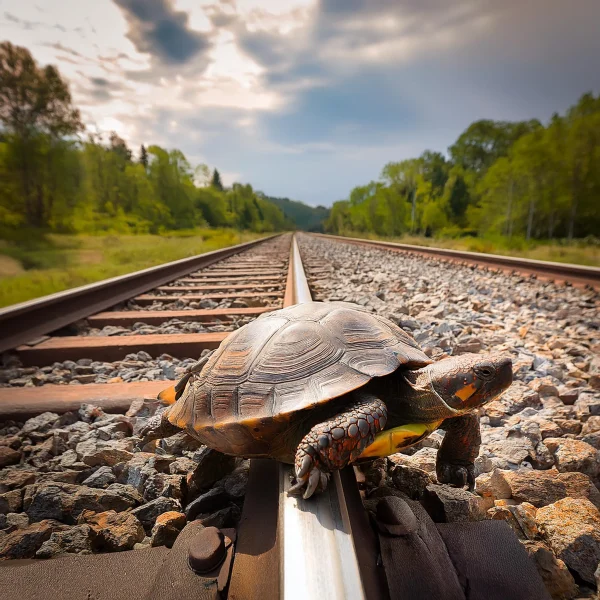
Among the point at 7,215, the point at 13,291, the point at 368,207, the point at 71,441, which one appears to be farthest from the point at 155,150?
the point at 71,441

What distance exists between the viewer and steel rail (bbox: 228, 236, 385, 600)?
0.90 m

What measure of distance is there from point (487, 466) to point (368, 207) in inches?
2430

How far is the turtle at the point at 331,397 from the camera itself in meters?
1.33

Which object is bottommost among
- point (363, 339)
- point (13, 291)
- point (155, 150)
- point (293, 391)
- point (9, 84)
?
point (13, 291)

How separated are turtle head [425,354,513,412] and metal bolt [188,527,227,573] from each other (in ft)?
3.16

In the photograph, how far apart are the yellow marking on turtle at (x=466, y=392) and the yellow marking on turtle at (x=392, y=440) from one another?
0.22 m

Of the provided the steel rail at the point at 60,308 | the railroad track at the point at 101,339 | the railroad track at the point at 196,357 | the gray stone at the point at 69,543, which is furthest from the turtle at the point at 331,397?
the steel rail at the point at 60,308

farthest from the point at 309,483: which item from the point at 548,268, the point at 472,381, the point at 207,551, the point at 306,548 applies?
the point at 548,268

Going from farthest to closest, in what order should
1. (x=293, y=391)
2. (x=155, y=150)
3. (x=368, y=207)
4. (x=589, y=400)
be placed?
(x=368, y=207) < (x=155, y=150) < (x=589, y=400) < (x=293, y=391)

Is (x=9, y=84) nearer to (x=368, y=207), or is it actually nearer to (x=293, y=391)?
(x=293, y=391)

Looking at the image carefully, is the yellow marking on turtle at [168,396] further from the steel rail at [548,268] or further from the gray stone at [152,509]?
the steel rail at [548,268]

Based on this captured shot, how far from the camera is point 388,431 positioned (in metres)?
1.40

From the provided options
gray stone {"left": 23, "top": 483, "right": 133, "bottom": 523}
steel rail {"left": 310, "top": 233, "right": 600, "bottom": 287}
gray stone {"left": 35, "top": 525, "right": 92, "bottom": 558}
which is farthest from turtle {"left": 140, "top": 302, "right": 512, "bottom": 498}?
steel rail {"left": 310, "top": 233, "right": 600, "bottom": 287}

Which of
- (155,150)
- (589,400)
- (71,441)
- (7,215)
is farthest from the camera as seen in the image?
(155,150)
